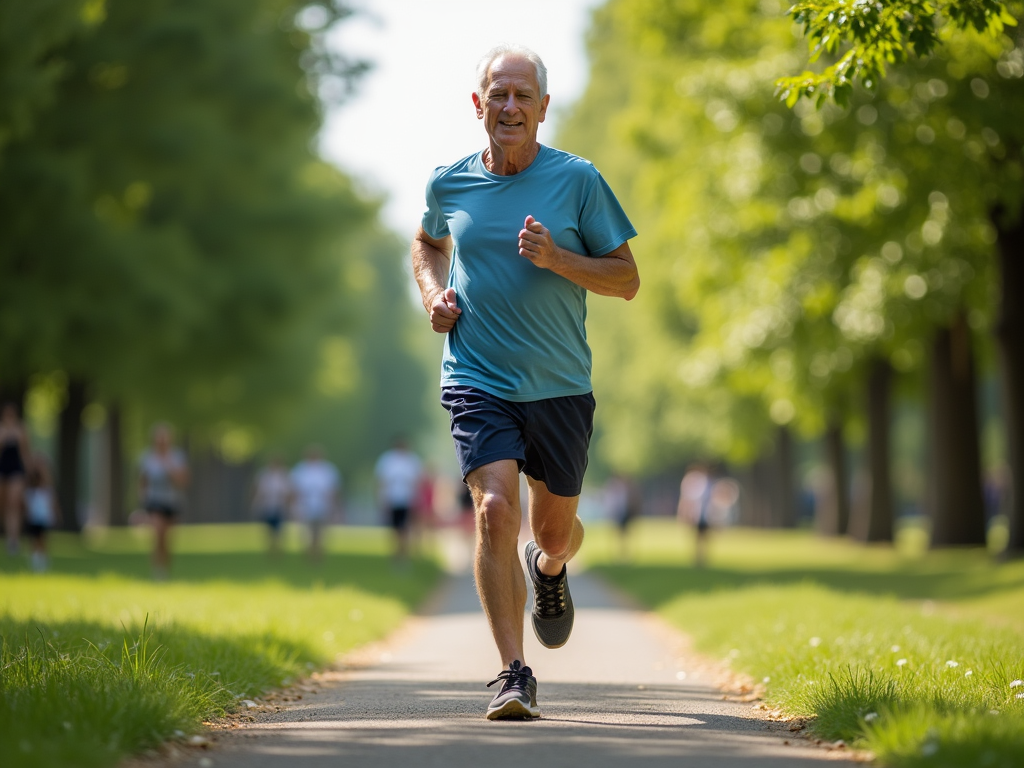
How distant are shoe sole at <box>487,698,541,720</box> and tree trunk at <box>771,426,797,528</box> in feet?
115

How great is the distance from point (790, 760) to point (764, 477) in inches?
1741

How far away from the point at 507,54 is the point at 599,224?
0.82 m

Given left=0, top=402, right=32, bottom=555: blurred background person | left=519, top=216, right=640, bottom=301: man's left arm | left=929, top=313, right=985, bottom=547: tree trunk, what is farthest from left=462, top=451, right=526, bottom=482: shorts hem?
left=929, top=313, right=985, bottom=547: tree trunk

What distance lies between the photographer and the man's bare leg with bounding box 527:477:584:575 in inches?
243

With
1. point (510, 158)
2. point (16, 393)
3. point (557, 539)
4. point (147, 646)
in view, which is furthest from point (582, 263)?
point (16, 393)

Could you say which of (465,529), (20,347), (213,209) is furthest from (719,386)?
(20,347)

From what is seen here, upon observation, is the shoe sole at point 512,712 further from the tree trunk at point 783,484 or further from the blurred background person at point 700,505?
the tree trunk at point 783,484

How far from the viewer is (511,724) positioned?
18.2 ft

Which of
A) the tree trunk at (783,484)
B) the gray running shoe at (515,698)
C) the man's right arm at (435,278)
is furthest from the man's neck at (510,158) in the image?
the tree trunk at (783,484)

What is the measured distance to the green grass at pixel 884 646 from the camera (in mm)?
4754

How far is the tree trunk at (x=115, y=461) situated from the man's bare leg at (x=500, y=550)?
102 ft

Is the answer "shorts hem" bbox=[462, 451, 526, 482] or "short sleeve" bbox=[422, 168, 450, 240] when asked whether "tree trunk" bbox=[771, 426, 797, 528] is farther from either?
"shorts hem" bbox=[462, 451, 526, 482]

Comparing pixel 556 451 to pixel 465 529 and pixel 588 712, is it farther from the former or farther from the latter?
pixel 465 529

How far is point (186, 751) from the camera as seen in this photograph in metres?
5.04
